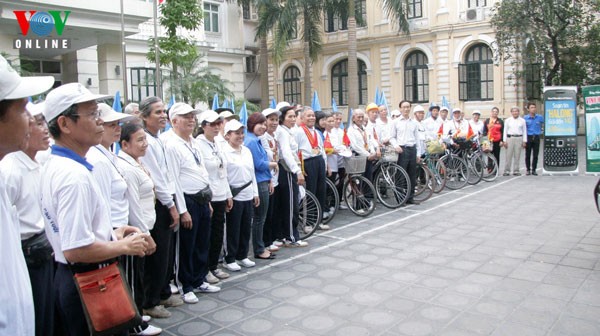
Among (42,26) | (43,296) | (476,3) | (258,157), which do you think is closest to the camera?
(43,296)

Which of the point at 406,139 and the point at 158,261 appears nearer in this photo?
the point at 158,261

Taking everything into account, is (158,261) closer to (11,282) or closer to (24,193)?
(24,193)

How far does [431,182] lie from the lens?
9828 mm

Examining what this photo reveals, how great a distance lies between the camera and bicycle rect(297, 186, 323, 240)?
22.9 ft

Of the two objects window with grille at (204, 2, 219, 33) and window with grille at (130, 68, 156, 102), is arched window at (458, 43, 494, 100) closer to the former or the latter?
window with grille at (204, 2, 219, 33)

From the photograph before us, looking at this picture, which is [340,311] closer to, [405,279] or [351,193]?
[405,279]

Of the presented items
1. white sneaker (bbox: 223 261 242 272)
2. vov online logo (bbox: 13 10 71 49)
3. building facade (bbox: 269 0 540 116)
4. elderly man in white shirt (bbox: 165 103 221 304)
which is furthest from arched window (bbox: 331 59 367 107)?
elderly man in white shirt (bbox: 165 103 221 304)

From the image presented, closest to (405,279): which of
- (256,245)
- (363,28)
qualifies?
(256,245)

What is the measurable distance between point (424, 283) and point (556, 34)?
64.9 ft

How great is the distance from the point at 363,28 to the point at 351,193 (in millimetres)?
24898

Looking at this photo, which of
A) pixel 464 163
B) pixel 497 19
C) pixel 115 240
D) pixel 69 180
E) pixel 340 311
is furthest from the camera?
pixel 497 19

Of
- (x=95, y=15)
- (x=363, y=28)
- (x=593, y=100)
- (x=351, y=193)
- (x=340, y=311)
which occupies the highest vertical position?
(x=363, y=28)

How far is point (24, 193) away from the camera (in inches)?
111

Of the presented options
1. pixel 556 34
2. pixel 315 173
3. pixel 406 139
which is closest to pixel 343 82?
pixel 556 34
